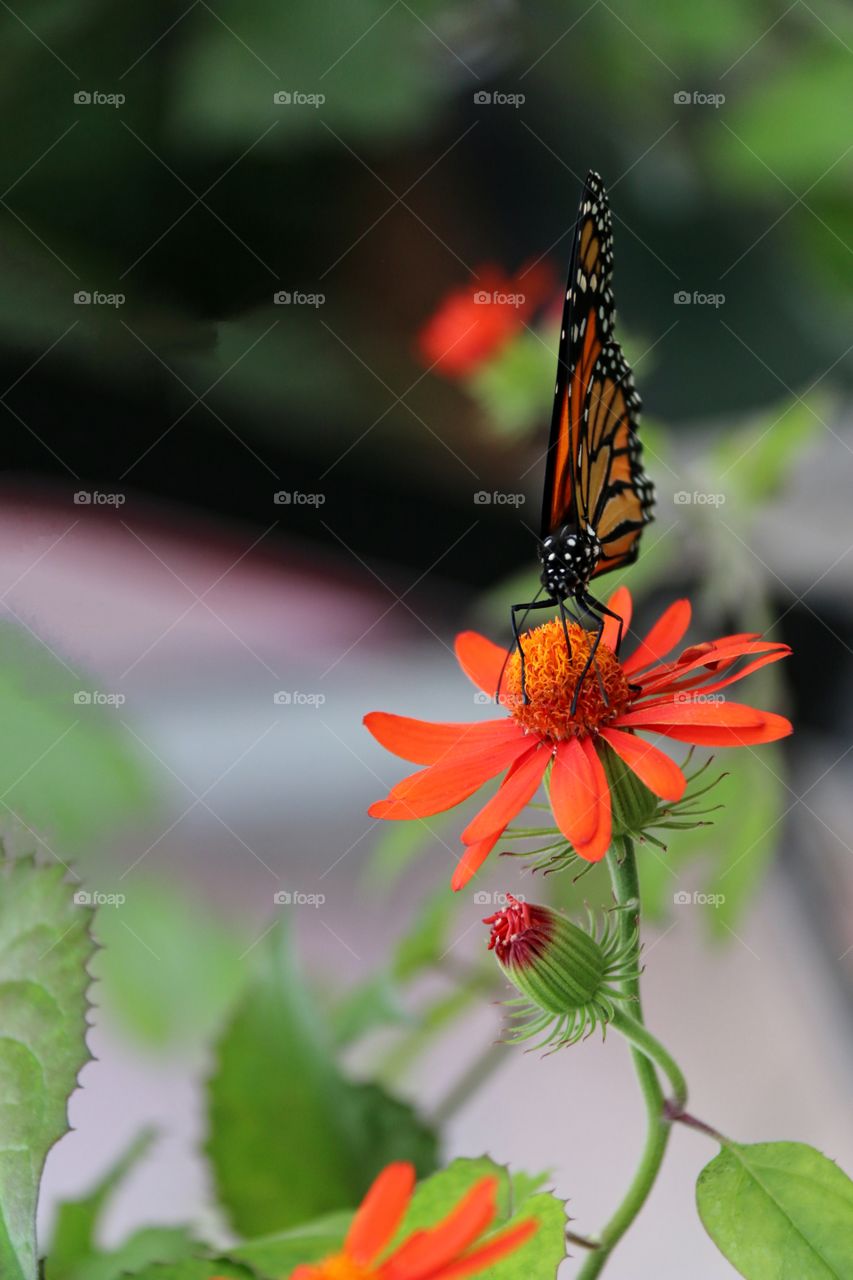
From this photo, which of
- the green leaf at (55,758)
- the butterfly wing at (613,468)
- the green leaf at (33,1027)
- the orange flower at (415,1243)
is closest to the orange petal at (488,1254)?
the orange flower at (415,1243)

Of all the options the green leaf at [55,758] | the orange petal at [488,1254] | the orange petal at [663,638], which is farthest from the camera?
the green leaf at [55,758]

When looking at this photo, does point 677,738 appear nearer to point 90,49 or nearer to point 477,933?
point 477,933

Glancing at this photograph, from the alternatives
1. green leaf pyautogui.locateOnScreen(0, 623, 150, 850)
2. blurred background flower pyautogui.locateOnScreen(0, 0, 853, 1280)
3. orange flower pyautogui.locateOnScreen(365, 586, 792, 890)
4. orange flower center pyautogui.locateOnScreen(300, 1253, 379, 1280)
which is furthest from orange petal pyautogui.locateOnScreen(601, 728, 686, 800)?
green leaf pyautogui.locateOnScreen(0, 623, 150, 850)

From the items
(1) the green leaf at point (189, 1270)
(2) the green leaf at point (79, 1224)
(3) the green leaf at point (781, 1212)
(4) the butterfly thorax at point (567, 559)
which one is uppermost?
(4) the butterfly thorax at point (567, 559)

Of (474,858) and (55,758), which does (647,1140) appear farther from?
(55,758)

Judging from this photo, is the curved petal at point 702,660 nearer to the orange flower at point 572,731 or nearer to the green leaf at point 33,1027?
the orange flower at point 572,731

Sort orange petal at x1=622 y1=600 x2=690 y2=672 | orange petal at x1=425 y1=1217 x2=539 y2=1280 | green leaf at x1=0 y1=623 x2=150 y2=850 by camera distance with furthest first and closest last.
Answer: green leaf at x1=0 y1=623 x2=150 y2=850 < orange petal at x1=622 y1=600 x2=690 y2=672 < orange petal at x1=425 y1=1217 x2=539 y2=1280

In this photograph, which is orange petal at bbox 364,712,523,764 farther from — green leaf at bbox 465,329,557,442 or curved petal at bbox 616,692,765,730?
green leaf at bbox 465,329,557,442
